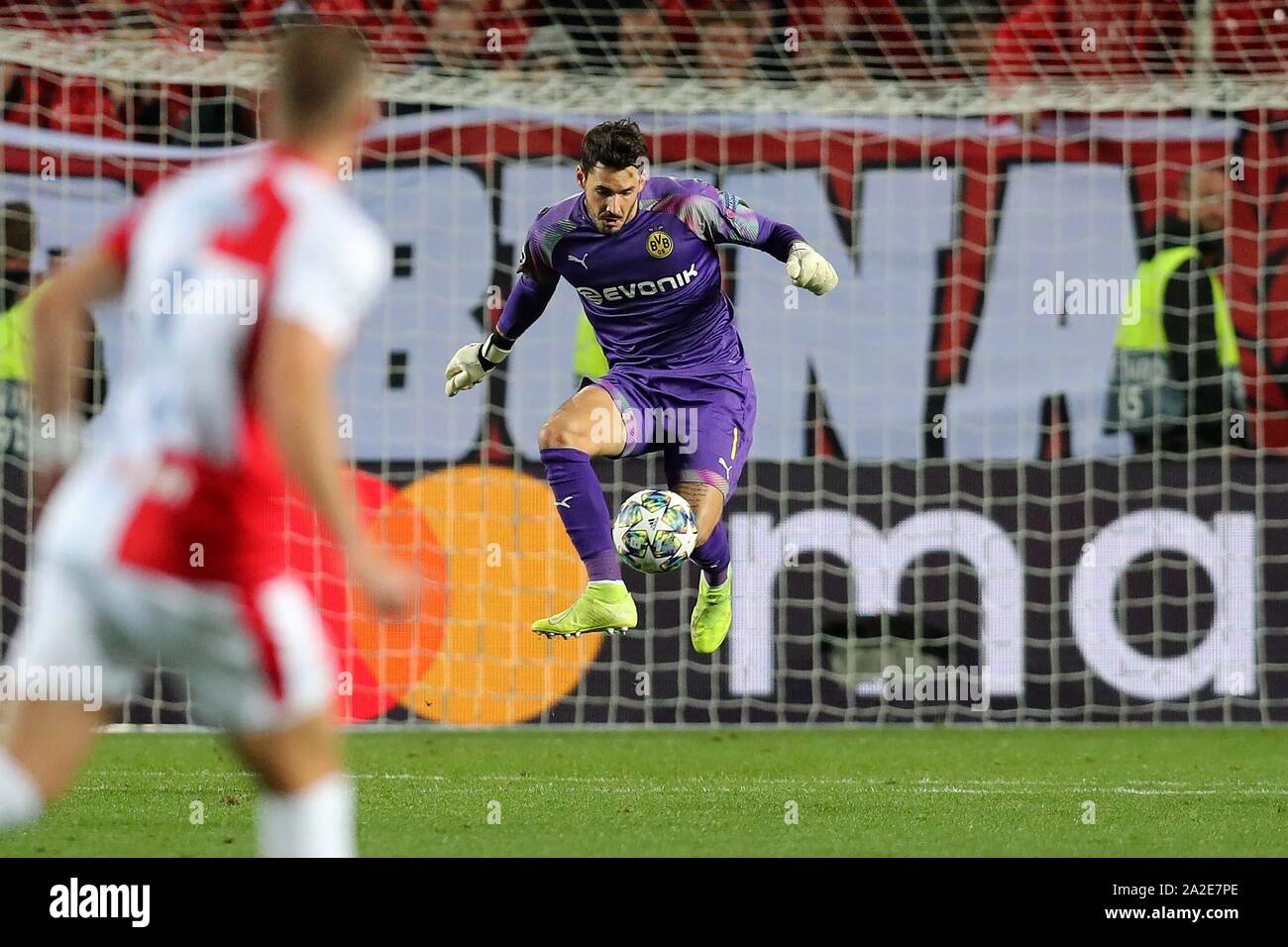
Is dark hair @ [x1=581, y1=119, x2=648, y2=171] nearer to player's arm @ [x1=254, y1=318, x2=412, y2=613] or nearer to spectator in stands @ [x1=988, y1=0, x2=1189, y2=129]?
player's arm @ [x1=254, y1=318, x2=412, y2=613]

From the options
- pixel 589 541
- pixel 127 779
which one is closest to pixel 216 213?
pixel 589 541

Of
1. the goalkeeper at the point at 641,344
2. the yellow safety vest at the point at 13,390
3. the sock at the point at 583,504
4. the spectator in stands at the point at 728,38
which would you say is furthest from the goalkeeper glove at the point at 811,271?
the yellow safety vest at the point at 13,390

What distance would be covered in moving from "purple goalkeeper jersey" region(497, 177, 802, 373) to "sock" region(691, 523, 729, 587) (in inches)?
27.7

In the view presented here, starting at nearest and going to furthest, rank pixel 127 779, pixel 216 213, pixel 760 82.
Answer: pixel 216 213, pixel 127 779, pixel 760 82

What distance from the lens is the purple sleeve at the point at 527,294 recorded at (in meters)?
7.71

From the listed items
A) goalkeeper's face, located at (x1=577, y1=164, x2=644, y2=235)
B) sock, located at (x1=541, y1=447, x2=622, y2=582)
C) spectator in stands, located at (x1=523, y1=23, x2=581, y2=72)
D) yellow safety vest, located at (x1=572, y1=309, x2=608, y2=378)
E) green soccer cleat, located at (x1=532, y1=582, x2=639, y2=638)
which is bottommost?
green soccer cleat, located at (x1=532, y1=582, x2=639, y2=638)

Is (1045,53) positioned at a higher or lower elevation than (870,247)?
higher

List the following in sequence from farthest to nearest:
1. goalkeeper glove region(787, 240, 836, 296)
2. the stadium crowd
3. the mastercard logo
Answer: the stadium crowd, the mastercard logo, goalkeeper glove region(787, 240, 836, 296)

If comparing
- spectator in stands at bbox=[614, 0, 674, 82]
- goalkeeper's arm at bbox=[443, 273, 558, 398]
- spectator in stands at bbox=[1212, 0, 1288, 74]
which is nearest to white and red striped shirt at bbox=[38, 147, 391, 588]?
goalkeeper's arm at bbox=[443, 273, 558, 398]

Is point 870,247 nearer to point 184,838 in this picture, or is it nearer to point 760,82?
point 760,82

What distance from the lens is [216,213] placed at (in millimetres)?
3303

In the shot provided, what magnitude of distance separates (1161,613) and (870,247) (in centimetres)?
261

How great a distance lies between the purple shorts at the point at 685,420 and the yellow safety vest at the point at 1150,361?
3694 millimetres

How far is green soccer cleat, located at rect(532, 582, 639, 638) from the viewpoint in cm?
706
